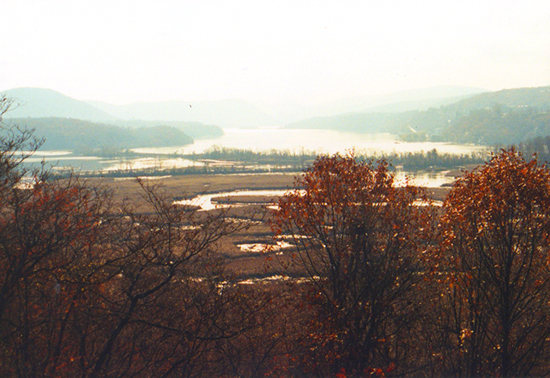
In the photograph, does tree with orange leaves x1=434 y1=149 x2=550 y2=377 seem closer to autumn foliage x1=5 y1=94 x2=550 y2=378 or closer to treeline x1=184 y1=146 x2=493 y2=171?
autumn foliage x1=5 y1=94 x2=550 y2=378

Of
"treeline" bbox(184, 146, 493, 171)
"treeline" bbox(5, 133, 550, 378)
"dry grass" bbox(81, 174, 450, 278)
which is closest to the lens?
"treeline" bbox(5, 133, 550, 378)

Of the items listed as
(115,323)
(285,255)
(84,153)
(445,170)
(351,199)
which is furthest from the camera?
(84,153)

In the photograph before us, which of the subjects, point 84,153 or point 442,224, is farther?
point 84,153

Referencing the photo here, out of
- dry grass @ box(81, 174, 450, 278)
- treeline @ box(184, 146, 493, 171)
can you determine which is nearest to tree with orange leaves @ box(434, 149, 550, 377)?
dry grass @ box(81, 174, 450, 278)

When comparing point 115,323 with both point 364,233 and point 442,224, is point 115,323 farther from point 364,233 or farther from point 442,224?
point 442,224

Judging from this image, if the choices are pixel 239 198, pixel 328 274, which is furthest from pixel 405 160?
pixel 328 274

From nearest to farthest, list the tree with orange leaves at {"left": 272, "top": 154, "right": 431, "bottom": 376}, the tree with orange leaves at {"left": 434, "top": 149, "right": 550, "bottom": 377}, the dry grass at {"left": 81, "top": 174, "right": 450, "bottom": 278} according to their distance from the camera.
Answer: the tree with orange leaves at {"left": 434, "top": 149, "right": 550, "bottom": 377}
the tree with orange leaves at {"left": 272, "top": 154, "right": 431, "bottom": 376}
the dry grass at {"left": 81, "top": 174, "right": 450, "bottom": 278}

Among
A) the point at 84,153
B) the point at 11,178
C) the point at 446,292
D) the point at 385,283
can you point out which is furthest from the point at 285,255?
the point at 84,153

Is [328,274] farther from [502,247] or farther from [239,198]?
[239,198]
